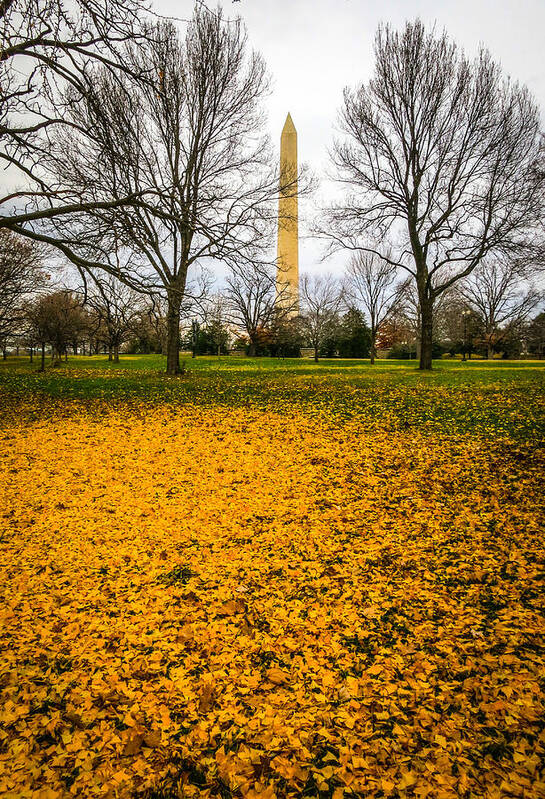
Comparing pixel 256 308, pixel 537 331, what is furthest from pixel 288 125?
A: pixel 537 331

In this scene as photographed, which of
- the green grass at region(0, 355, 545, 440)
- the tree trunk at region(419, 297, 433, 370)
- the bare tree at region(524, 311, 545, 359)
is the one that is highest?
the bare tree at region(524, 311, 545, 359)

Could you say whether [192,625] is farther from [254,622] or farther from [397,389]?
[397,389]

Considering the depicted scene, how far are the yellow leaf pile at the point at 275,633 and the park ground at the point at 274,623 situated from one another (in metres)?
0.01

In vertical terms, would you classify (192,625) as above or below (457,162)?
below

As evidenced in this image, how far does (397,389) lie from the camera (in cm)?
1141

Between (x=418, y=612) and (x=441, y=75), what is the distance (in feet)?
64.1

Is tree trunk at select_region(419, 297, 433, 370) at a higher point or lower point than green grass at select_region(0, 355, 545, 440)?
higher

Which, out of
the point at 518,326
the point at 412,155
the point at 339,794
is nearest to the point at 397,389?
the point at 339,794

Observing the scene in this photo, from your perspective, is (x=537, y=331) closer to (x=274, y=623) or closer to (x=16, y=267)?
(x=16, y=267)

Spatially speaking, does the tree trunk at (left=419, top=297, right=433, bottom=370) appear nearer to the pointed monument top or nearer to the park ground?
the park ground

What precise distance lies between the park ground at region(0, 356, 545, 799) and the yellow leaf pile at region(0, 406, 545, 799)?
0.04ft

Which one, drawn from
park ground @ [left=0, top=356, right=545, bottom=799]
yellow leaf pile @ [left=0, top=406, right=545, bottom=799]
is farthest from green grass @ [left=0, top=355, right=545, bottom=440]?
yellow leaf pile @ [left=0, top=406, right=545, bottom=799]

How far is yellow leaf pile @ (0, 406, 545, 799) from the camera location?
1797mm

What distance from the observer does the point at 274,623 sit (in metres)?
2.70
